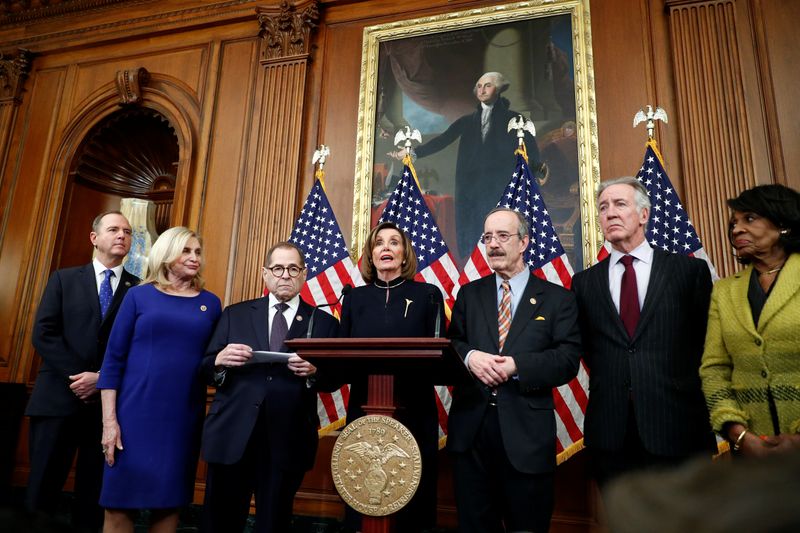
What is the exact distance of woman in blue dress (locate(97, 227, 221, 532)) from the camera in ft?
8.73

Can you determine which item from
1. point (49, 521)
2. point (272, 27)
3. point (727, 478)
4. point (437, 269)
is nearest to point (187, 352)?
point (437, 269)

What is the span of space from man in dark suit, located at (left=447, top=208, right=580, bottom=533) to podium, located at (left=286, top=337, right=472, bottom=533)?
0.23 meters

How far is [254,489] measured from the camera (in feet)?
8.83

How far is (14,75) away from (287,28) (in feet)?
10.1

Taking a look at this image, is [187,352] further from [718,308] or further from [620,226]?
[718,308]

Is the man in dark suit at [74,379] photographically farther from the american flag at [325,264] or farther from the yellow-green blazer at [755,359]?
the yellow-green blazer at [755,359]

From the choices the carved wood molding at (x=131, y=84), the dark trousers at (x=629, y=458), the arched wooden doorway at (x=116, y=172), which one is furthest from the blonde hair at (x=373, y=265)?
the carved wood molding at (x=131, y=84)

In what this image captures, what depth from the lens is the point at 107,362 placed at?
2814mm

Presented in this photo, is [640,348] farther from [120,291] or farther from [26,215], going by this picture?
[26,215]

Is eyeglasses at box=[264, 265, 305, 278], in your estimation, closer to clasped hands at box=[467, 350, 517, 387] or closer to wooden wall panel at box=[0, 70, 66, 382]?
clasped hands at box=[467, 350, 517, 387]

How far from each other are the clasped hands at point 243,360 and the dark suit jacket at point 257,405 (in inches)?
4.5

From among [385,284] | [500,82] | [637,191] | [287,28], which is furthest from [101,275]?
[500,82]

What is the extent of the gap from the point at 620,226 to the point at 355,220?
2597 millimetres

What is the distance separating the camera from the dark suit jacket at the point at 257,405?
2.62 metres
